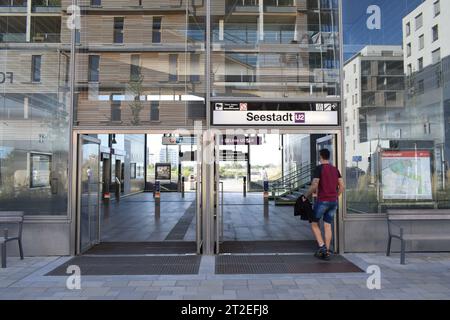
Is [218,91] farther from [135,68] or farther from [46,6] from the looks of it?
[46,6]

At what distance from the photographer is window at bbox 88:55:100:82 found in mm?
7195

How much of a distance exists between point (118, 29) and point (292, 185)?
489 inches

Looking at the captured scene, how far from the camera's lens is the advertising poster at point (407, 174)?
7207mm

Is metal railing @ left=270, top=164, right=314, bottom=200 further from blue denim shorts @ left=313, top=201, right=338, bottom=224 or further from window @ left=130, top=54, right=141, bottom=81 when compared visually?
window @ left=130, top=54, right=141, bottom=81

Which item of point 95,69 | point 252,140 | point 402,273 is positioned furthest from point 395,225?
point 252,140

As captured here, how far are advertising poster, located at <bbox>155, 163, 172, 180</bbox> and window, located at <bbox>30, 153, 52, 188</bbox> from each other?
791 inches

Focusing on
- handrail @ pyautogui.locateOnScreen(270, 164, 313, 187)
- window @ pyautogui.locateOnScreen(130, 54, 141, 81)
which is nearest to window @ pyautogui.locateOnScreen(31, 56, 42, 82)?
window @ pyautogui.locateOnScreen(130, 54, 141, 81)

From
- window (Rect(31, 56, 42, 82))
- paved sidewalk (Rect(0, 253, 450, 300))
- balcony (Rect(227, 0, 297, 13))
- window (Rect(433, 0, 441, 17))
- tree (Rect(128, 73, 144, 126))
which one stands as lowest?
paved sidewalk (Rect(0, 253, 450, 300))

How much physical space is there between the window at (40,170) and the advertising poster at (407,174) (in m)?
5.82

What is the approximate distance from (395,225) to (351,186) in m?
0.96

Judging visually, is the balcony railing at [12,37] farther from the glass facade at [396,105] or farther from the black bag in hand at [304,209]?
the glass facade at [396,105]

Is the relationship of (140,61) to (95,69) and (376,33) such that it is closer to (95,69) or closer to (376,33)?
(95,69)

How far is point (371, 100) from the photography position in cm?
728

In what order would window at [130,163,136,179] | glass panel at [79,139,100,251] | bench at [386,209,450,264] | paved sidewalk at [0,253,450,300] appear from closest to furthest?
paved sidewalk at [0,253,450,300], bench at [386,209,450,264], glass panel at [79,139,100,251], window at [130,163,136,179]
